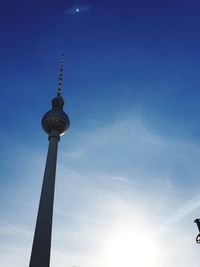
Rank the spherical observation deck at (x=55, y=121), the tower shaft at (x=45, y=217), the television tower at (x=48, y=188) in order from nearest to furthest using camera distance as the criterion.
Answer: the tower shaft at (x=45, y=217) → the television tower at (x=48, y=188) → the spherical observation deck at (x=55, y=121)

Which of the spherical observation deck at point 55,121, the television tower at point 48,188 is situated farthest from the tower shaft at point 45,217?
the spherical observation deck at point 55,121

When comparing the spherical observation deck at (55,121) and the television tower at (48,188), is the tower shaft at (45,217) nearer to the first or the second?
the television tower at (48,188)

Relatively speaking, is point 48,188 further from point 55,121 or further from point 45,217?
point 55,121

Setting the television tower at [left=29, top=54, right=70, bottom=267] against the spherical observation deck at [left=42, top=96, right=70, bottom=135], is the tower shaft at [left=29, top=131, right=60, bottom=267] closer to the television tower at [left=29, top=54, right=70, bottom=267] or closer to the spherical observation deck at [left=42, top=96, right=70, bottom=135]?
the television tower at [left=29, top=54, right=70, bottom=267]

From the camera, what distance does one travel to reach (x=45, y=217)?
61688 mm

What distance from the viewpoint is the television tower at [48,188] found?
5594 centimetres

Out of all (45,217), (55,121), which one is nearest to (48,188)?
(45,217)

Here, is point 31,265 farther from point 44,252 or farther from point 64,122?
point 64,122

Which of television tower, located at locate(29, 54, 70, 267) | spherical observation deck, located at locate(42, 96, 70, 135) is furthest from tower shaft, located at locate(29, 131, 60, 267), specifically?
spherical observation deck, located at locate(42, 96, 70, 135)

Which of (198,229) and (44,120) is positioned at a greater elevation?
(44,120)

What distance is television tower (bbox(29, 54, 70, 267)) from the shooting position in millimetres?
55938

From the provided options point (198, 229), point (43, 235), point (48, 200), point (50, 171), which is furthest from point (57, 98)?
point (198, 229)

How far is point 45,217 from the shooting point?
61.7 m

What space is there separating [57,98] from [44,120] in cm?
1102
